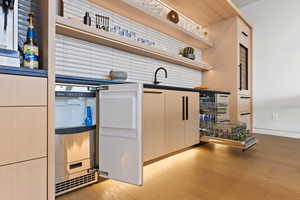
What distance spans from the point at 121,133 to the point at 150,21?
183 centimetres

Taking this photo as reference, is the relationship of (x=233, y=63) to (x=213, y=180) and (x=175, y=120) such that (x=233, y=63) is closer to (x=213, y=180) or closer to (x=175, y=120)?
(x=175, y=120)

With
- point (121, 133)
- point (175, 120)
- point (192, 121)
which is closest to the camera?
point (121, 133)

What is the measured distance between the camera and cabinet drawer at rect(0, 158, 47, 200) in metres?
Result: 0.82

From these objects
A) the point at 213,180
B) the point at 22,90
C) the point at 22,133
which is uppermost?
the point at 22,90

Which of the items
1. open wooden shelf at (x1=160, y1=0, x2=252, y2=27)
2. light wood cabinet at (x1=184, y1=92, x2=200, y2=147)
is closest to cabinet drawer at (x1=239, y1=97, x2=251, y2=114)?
light wood cabinet at (x1=184, y1=92, x2=200, y2=147)

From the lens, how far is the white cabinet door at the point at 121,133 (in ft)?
3.74

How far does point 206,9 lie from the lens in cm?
316

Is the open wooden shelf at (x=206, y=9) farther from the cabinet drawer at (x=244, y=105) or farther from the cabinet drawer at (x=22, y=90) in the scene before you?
the cabinet drawer at (x=22, y=90)

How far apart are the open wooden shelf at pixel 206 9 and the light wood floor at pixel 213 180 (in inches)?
99.4

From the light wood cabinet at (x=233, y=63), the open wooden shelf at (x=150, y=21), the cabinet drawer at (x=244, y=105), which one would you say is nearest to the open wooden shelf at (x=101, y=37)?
the open wooden shelf at (x=150, y=21)

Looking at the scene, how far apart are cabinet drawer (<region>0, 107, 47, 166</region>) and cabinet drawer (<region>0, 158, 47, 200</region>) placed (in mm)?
39

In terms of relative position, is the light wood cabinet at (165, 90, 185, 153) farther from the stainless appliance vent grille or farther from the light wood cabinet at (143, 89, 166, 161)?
the stainless appliance vent grille

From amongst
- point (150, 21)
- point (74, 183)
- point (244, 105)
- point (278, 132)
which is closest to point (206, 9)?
point (150, 21)

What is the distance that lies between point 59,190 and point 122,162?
20.1 inches
